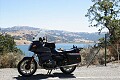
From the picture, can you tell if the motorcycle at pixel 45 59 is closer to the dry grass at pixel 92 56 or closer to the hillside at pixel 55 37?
the hillside at pixel 55 37

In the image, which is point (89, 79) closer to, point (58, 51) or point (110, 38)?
point (58, 51)

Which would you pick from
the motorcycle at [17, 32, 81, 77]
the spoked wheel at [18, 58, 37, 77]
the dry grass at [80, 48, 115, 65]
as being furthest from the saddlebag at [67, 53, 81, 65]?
the dry grass at [80, 48, 115, 65]

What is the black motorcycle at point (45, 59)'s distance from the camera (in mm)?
10857

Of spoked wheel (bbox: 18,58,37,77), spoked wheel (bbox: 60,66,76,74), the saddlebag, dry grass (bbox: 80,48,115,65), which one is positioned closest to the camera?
spoked wheel (bbox: 18,58,37,77)

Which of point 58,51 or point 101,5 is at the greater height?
point 101,5

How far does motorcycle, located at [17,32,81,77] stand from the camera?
10852 mm

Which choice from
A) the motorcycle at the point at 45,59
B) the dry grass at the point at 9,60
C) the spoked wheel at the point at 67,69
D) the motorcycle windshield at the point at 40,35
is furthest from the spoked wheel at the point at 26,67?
the dry grass at the point at 9,60

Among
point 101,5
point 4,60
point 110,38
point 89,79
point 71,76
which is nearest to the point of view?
point 89,79

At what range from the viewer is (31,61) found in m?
10.9

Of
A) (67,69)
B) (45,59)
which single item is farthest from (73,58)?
(45,59)

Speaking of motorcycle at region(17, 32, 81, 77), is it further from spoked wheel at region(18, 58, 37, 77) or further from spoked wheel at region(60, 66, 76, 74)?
spoked wheel at region(60, 66, 76, 74)

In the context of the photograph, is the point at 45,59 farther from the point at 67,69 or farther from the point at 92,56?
the point at 92,56

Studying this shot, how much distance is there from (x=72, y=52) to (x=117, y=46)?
598cm

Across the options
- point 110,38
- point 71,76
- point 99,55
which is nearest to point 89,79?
point 71,76
